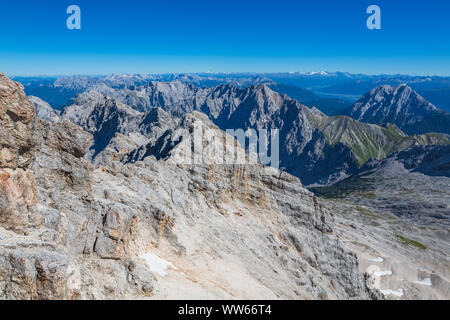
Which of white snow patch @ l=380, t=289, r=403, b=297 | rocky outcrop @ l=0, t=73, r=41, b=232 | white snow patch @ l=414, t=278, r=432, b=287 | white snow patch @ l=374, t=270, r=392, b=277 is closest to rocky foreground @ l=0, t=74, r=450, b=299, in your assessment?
rocky outcrop @ l=0, t=73, r=41, b=232

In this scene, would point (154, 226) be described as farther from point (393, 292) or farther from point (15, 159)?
point (393, 292)

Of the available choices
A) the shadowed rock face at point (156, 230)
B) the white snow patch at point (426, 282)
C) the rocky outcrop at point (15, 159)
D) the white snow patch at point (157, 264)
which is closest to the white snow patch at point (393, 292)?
the white snow patch at point (426, 282)

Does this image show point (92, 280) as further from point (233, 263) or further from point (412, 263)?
point (412, 263)

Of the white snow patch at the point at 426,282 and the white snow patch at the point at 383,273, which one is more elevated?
the white snow patch at the point at 383,273

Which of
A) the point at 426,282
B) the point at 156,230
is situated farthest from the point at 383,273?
the point at 156,230

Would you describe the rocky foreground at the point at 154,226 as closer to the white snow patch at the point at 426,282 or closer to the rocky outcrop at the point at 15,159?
the rocky outcrop at the point at 15,159

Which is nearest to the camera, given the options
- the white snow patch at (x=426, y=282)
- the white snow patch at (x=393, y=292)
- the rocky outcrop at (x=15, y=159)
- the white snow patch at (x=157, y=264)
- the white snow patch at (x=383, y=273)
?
the rocky outcrop at (x=15, y=159)

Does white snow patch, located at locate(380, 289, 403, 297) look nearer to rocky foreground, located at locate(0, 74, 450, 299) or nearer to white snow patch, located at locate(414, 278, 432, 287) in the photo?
rocky foreground, located at locate(0, 74, 450, 299)

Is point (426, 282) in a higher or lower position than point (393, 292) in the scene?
lower
